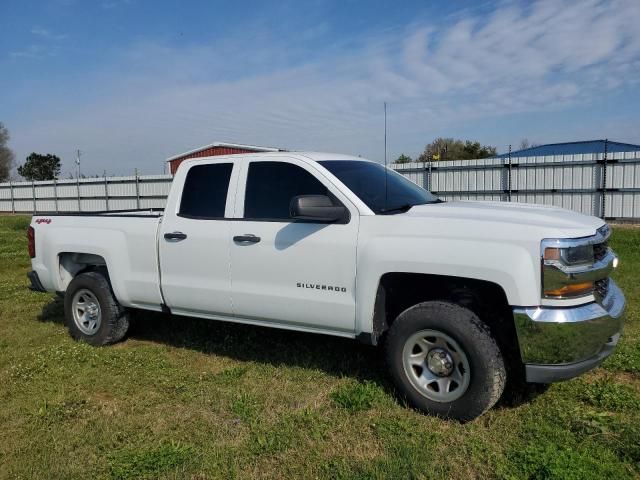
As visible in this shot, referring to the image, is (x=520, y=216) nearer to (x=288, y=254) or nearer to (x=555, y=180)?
(x=288, y=254)

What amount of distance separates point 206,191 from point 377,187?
62.0 inches

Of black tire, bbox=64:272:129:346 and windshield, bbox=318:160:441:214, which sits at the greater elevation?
windshield, bbox=318:160:441:214

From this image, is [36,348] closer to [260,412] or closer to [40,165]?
[260,412]

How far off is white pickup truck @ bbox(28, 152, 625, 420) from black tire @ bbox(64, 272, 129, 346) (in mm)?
72

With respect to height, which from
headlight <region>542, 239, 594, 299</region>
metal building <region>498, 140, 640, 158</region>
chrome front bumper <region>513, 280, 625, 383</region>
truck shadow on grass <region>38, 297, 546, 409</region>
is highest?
metal building <region>498, 140, 640, 158</region>

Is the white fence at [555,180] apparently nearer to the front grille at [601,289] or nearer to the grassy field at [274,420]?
the grassy field at [274,420]

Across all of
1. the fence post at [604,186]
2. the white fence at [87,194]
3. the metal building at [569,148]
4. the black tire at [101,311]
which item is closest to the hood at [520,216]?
the black tire at [101,311]

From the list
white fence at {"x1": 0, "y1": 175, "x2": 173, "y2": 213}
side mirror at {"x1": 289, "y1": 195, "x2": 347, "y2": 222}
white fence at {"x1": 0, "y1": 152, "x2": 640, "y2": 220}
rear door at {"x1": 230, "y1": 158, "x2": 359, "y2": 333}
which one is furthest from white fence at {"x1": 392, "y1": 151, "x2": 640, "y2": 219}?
side mirror at {"x1": 289, "y1": 195, "x2": 347, "y2": 222}

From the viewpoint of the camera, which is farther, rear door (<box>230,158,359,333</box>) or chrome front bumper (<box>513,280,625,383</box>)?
rear door (<box>230,158,359,333</box>)

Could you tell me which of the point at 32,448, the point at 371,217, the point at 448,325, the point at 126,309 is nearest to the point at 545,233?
the point at 448,325

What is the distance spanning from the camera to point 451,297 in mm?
4043

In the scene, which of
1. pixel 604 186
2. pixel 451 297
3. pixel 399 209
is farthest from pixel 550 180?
pixel 451 297

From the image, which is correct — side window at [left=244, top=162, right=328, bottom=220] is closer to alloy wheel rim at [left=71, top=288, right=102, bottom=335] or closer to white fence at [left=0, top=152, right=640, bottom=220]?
alloy wheel rim at [left=71, top=288, right=102, bottom=335]

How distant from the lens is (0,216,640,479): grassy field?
3.27m
